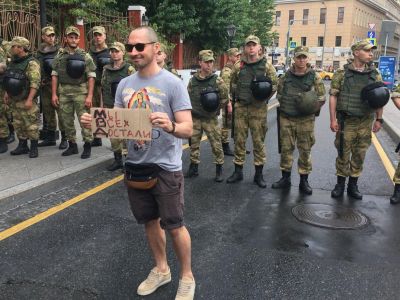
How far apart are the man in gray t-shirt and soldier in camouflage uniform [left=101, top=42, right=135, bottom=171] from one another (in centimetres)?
322

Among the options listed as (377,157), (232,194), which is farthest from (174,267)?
(377,157)

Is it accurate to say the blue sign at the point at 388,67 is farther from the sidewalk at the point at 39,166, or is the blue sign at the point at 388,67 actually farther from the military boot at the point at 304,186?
the sidewalk at the point at 39,166

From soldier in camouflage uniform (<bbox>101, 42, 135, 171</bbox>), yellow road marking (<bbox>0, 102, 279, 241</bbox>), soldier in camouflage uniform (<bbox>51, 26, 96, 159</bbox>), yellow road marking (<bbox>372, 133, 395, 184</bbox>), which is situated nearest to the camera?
yellow road marking (<bbox>0, 102, 279, 241</bbox>)

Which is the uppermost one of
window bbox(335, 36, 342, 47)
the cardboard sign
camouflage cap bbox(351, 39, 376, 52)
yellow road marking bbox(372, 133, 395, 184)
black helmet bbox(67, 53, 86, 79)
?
window bbox(335, 36, 342, 47)

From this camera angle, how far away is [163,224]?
283cm

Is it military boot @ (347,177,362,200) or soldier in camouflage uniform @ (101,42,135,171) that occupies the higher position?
soldier in camouflage uniform @ (101,42,135,171)

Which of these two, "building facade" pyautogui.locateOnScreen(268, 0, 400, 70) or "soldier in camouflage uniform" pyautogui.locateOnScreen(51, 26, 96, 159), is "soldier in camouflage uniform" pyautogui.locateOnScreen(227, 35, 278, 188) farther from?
"building facade" pyautogui.locateOnScreen(268, 0, 400, 70)

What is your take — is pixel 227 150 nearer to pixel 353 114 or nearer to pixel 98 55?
pixel 98 55

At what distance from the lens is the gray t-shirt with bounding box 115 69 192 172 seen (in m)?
2.68

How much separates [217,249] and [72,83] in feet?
13.1

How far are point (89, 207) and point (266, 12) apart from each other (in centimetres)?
3093

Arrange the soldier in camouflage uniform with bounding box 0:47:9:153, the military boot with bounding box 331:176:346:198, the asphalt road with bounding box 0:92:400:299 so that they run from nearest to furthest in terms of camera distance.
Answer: the asphalt road with bounding box 0:92:400:299 → the military boot with bounding box 331:176:346:198 → the soldier in camouflage uniform with bounding box 0:47:9:153

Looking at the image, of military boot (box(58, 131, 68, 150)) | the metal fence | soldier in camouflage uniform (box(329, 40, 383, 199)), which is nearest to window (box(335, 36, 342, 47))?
the metal fence

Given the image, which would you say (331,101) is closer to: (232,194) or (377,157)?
(232,194)
